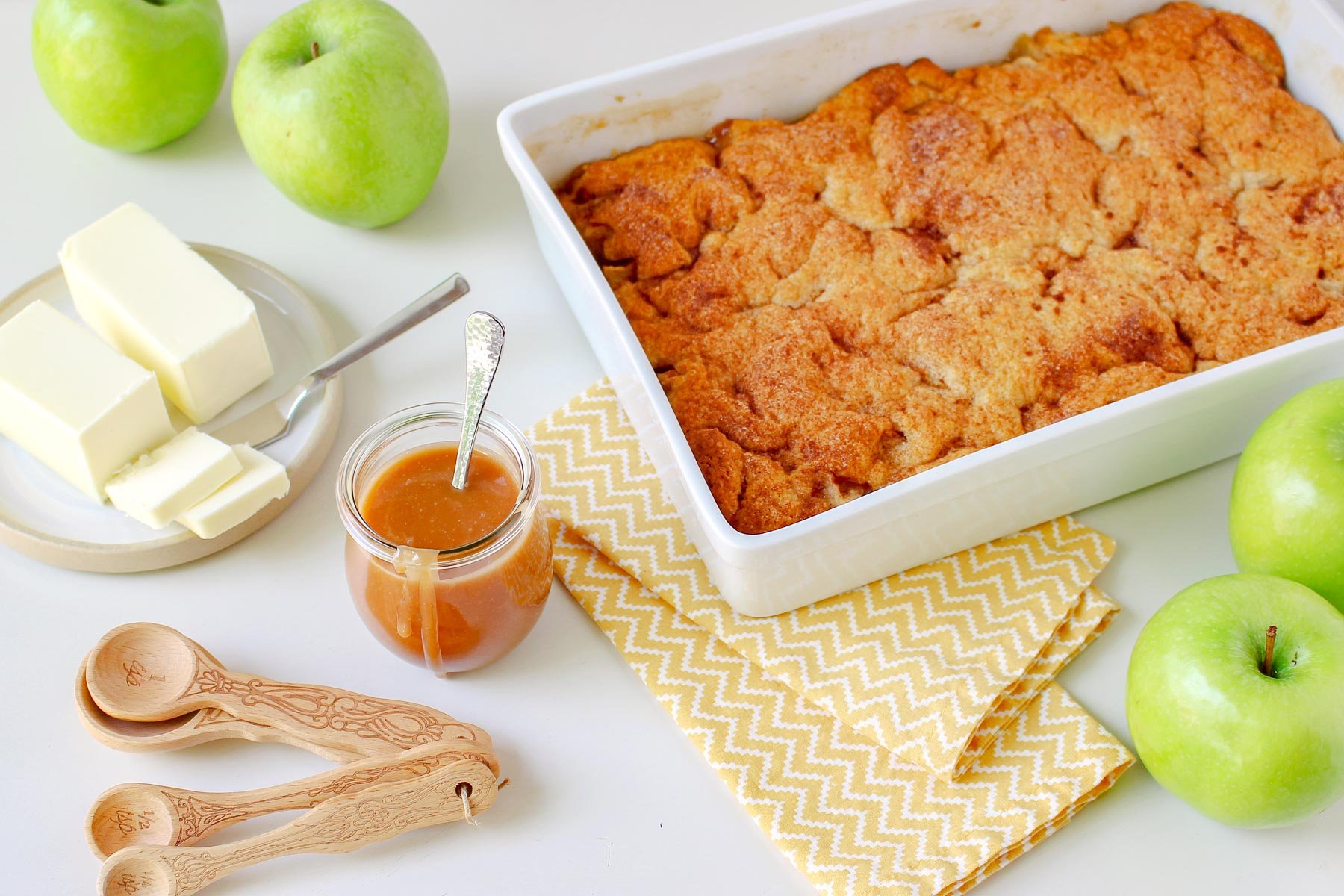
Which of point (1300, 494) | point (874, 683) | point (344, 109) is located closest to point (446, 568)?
point (874, 683)

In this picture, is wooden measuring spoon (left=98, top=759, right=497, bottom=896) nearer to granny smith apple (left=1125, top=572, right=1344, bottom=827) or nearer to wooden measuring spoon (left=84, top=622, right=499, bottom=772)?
wooden measuring spoon (left=84, top=622, right=499, bottom=772)

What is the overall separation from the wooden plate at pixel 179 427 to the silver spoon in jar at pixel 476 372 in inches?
10.4

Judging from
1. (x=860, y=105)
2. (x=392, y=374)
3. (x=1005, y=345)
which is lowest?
(x=392, y=374)

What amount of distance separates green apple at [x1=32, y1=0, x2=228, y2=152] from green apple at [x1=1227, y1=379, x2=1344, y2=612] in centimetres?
135

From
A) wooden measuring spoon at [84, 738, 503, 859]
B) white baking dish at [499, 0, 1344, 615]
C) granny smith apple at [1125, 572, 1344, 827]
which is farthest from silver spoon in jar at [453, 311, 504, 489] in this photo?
granny smith apple at [1125, 572, 1344, 827]

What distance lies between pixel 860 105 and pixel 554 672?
0.81 m

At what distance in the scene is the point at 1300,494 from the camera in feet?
3.81

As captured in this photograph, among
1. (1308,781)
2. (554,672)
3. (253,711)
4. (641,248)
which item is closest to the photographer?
(1308,781)

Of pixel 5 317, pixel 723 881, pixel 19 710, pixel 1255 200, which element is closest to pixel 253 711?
pixel 19 710

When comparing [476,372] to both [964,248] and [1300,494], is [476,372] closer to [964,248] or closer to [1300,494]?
[964,248]

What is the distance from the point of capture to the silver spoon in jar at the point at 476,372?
1170mm

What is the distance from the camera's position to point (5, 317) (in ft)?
4.70

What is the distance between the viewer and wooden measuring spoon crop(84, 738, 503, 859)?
1.08 metres

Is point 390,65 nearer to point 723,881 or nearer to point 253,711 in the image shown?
point 253,711
